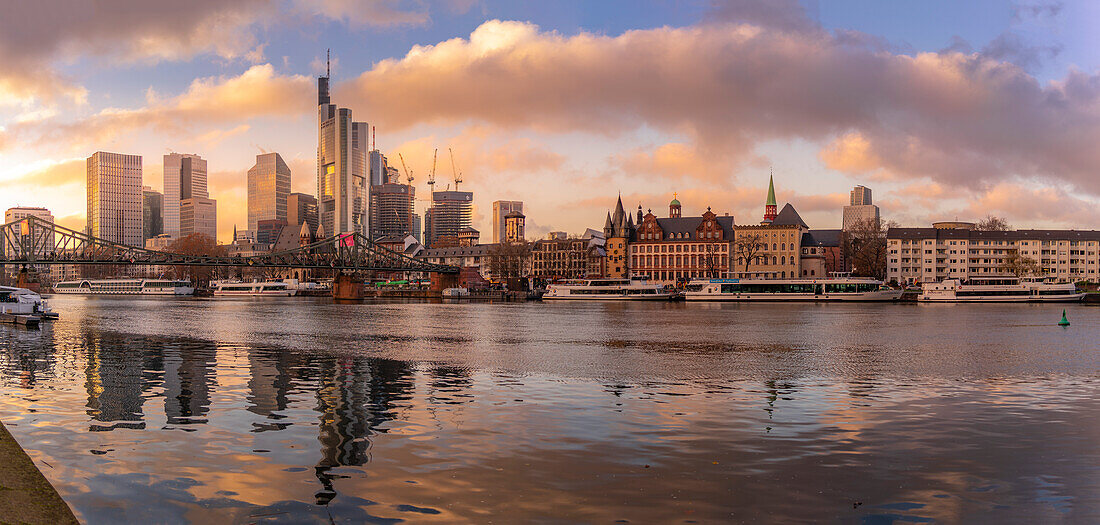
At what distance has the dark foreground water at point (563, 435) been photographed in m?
13.8

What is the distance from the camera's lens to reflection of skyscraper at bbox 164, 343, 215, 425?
2266cm

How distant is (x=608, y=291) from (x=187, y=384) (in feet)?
447

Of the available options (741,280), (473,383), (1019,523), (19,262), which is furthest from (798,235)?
(1019,523)

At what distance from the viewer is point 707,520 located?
12883 mm

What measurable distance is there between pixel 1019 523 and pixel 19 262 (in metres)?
188

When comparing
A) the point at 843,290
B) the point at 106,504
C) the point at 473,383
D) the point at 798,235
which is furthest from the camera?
the point at 798,235

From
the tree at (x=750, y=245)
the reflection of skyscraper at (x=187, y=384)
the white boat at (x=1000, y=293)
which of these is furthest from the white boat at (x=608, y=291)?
the reflection of skyscraper at (x=187, y=384)

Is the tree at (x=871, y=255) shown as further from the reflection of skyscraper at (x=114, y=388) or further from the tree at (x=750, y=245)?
the reflection of skyscraper at (x=114, y=388)

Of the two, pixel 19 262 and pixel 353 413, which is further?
pixel 19 262

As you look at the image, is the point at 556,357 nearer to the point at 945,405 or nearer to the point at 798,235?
the point at 945,405

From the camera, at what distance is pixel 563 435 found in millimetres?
19688

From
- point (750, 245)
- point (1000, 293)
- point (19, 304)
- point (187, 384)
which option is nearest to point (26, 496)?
point (187, 384)

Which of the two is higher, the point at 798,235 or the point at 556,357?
the point at 798,235

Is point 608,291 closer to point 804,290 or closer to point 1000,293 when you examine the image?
point 804,290
